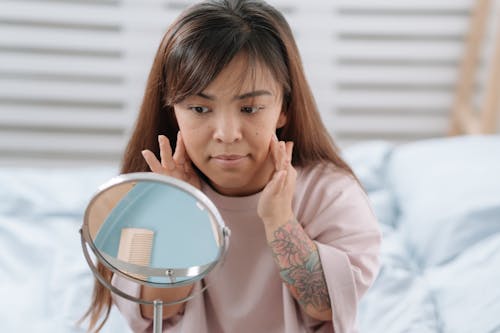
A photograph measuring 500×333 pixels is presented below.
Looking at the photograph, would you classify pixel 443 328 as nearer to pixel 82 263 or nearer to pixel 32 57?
pixel 82 263

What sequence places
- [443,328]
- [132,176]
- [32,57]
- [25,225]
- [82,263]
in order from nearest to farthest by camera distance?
[132,176], [443,328], [82,263], [25,225], [32,57]

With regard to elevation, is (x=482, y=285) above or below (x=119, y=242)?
below

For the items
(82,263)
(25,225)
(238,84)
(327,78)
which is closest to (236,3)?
(238,84)

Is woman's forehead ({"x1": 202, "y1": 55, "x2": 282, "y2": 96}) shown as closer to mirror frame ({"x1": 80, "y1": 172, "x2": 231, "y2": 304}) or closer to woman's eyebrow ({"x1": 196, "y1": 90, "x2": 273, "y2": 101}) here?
woman's eyebrow ({"x1": 196, "y1": 90, "x2": 273, "y2": 101})

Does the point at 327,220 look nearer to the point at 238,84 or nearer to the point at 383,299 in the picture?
the point at 238,84

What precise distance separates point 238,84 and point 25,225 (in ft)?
3.26

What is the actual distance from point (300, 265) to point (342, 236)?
11 cm

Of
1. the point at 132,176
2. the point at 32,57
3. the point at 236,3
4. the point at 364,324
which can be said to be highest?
the point at 236,3

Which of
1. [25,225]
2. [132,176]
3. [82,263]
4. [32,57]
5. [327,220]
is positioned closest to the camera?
[132,176]

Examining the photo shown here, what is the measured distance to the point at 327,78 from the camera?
118 inches

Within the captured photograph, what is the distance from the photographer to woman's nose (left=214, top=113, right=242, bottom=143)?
104 cm

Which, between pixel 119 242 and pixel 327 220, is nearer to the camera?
pixel 119 242

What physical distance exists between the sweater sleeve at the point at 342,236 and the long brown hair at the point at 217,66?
0.23 feet

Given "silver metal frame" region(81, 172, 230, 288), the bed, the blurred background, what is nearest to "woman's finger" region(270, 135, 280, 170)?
"silver metal frame" region(81, 172, 230, 288)
